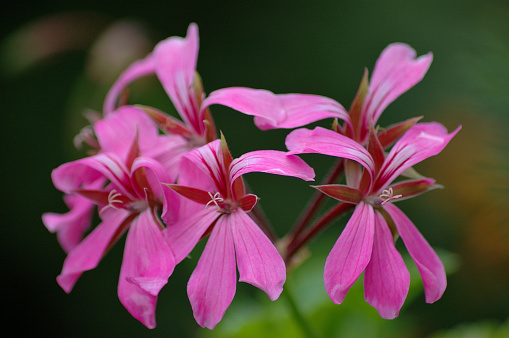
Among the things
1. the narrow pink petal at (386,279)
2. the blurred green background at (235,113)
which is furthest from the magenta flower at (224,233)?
the blurred green background at (235,113)

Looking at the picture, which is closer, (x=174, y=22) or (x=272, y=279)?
(x=272, y=279)

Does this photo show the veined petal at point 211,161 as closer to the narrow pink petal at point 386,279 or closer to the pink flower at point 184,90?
the pink flower at point 184,90

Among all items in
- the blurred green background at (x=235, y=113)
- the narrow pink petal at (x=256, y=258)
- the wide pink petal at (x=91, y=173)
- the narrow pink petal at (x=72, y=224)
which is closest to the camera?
the narrow pink petal at (x=256, y=258)

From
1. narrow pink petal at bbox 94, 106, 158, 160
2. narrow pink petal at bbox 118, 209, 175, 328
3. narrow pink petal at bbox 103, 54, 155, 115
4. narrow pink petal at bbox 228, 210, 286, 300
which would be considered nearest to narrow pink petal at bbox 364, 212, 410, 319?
narrow pink petal at bbox 228, 210, 286, 300

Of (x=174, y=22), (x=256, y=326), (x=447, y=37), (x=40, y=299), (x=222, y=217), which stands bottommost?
(x=40, y=299)

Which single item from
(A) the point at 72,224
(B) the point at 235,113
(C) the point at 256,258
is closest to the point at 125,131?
(A) the point at 72,224

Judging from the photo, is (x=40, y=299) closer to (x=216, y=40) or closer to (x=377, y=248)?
(x=216, y=40)

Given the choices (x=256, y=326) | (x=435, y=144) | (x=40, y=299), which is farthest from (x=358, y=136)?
(x=40, y=299)
